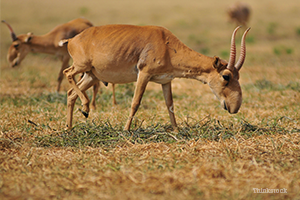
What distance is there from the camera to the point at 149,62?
18.0 ft

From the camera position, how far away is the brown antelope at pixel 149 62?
5500 millimetres

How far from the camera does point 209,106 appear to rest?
8.05 meters

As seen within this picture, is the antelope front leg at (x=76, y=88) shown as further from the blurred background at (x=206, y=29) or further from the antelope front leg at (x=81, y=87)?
the blurred background at (x=206, y=29)

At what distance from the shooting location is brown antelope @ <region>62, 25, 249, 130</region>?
5.50 m

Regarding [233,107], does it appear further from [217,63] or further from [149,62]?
[149,62]

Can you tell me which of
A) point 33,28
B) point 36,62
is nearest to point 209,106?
point 36,62

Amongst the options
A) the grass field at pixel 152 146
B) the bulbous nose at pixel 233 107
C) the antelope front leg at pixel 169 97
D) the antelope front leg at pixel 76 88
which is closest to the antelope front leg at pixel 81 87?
the antelope front leg at pixel 76 88

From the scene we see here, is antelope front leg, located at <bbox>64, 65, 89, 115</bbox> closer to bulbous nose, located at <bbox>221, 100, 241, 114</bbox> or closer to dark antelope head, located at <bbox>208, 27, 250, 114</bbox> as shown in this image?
dark antelope head, located at <bbox>208, 27, 250, 114</bbox>

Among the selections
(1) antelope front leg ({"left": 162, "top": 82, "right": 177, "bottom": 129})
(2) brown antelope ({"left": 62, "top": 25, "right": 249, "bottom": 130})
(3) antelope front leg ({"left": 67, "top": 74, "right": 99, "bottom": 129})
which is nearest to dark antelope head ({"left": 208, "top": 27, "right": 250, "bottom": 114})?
(2) brown antelope ({"left": 62, "top": 25, "right": 249, "bottom": 130})

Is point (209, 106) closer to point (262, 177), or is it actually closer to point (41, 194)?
point (262, 177)

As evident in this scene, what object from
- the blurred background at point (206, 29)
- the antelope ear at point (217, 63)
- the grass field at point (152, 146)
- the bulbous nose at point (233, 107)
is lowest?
the blurred background at point (206, 29)

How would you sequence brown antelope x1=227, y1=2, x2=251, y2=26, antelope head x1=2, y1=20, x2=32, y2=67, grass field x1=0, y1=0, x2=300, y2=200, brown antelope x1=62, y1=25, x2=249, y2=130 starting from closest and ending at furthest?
1. grass field x1=0, y1=0, x2=300, y2=200
2. brown antelope x1=62, y1=25, x2=249, y2=130
3. antelope head x1=2, y1=20, x2=32, y2=67
4. brown antelope x1=227, y1=2, x2=251, y2=26

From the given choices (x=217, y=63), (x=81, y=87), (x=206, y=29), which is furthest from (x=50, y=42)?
(x=206, y=29)

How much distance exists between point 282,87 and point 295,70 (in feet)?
9.57
